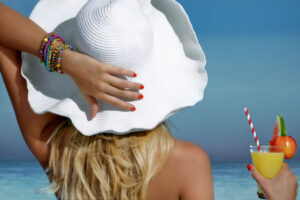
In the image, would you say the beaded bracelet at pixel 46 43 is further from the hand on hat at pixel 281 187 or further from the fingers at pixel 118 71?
the hand on hat at pixel 281 187

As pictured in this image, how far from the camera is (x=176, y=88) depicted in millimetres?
1463

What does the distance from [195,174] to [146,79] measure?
0.40m

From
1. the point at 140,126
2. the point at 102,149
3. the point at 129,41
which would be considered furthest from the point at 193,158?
the point at 129,41

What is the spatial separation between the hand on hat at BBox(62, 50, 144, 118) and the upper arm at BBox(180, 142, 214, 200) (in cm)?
30

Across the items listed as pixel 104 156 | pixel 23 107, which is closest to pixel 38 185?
pixel 23 107

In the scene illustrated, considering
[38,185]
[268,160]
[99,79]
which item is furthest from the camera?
[38,185]

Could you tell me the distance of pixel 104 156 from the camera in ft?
4.76

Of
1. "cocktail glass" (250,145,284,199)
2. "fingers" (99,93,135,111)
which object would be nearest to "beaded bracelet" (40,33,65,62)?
"fingers" (99,93,135,111)

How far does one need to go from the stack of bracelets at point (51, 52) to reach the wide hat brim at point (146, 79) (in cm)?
8

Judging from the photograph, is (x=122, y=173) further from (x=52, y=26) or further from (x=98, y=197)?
(x=52, y=26)

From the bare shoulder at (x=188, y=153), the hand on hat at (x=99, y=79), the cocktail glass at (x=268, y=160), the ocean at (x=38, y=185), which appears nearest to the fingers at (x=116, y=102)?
the hand on hat at (x=99, y=79)

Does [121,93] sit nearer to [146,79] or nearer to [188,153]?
[146,79]

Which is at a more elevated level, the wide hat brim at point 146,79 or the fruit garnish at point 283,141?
the wide hat brim at point 146,79

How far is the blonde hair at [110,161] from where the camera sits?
1.43 meters
